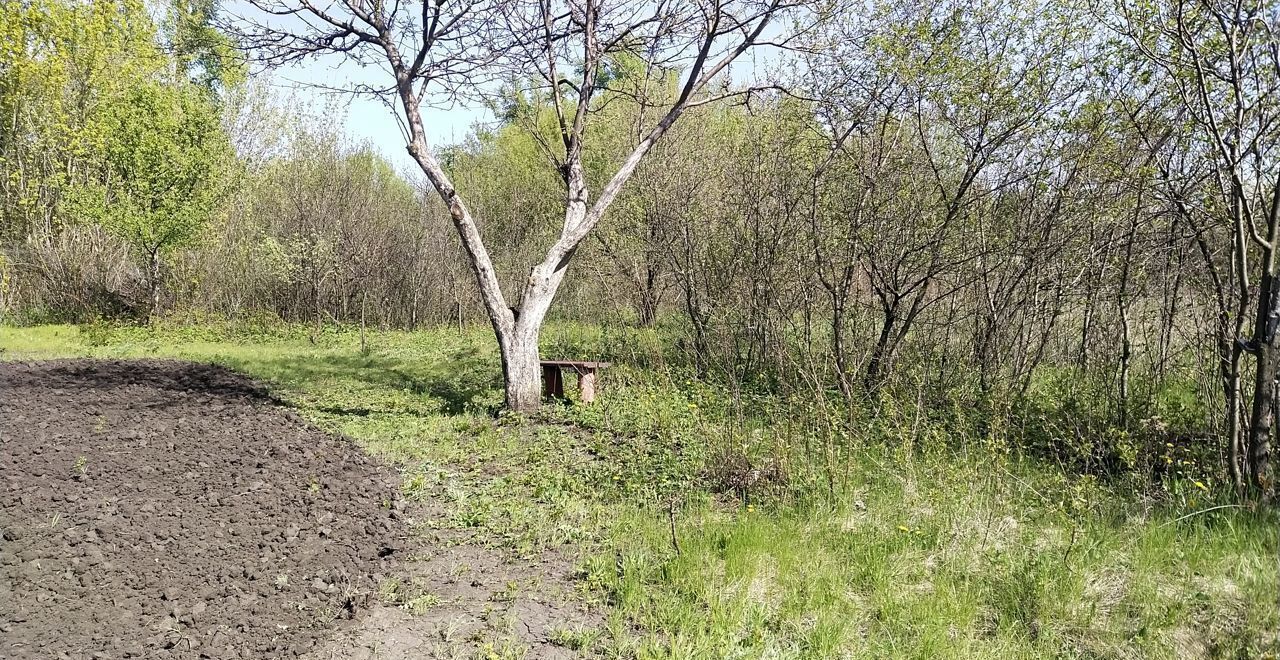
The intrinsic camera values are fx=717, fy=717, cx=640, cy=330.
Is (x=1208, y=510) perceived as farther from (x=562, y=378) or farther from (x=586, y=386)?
(x=562, y=378)

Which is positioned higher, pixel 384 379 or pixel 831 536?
pixel 384 379

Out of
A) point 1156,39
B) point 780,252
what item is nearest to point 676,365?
point 780,252

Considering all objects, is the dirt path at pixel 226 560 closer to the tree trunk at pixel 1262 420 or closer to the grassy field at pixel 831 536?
the grassy field at pixel 831 536

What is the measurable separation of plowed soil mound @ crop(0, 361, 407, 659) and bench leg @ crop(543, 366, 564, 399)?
226 centimetres

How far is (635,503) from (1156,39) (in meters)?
4.38

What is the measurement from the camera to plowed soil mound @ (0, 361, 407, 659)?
112 inches

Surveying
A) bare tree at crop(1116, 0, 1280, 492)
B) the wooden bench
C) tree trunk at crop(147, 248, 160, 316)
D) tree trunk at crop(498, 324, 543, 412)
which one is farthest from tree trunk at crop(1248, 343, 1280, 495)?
tree trunk at crop(147, 248, 160, 316)

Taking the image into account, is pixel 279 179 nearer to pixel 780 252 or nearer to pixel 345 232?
pixel 345 232

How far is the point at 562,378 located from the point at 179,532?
13.8 ft

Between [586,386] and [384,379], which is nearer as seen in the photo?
[586,386]

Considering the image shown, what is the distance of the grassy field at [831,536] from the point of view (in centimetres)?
301

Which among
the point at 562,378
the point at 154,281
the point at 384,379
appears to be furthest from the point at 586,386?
the point at 154,281

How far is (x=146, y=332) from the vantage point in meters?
13.0

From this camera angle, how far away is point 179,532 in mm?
3602
